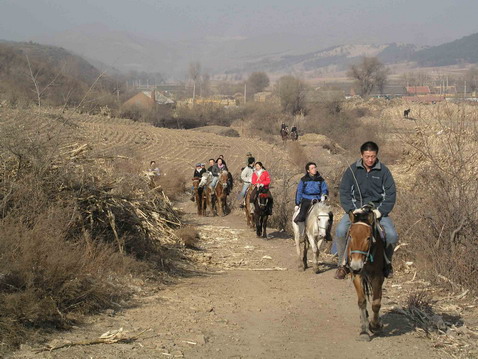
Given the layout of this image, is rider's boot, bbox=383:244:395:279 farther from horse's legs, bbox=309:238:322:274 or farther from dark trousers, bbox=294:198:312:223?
dark trousers, bbox=294:198:312:223

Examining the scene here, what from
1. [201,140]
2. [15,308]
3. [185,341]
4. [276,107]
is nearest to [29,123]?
[15,308]

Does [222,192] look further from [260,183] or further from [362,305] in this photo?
[362,305]

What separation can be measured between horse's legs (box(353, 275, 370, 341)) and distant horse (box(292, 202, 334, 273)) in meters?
4.77

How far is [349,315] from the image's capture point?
10.1 m

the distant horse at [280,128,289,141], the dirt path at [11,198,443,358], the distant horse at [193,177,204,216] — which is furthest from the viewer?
the distant horse at [280,128,289,141]

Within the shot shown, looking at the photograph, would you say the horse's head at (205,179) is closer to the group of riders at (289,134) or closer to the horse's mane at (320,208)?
the horse's mane at (320,208)

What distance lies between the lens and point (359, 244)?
784cm

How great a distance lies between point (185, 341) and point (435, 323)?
351 cm

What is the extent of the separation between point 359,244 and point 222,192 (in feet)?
51.9

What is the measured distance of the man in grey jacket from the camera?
344 inches

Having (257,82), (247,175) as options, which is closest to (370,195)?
(247,175)

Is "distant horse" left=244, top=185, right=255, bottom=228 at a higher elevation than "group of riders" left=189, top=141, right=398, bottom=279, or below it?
below

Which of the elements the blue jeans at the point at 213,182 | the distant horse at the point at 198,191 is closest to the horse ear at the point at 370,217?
the blue jeans at the point at 213,182

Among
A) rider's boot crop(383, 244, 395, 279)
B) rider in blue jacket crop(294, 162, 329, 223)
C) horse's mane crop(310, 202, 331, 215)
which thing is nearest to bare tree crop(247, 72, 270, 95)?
rider in blue jacket crop(294, 162, 329, 223)
